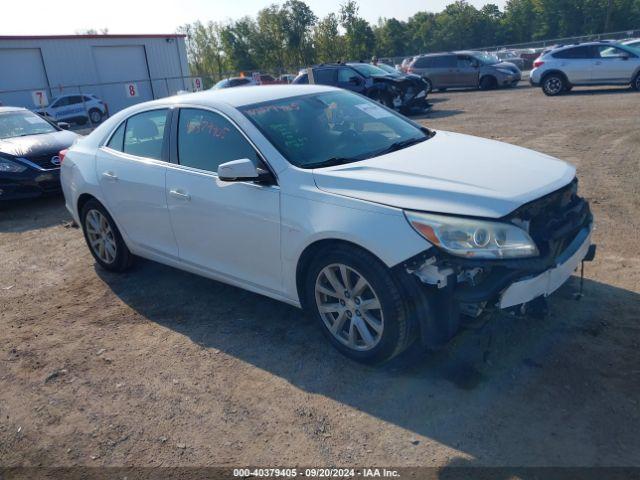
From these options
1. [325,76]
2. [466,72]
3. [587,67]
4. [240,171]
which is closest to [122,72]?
[466,72]

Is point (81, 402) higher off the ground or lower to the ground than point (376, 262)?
lower

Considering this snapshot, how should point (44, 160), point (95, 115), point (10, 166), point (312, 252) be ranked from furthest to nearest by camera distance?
point (95, 115) → point (44, 160) → point (10, 166) → point (312, 252)

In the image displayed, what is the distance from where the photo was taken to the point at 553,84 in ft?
63.6

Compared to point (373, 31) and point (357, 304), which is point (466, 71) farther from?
point (373, 31)

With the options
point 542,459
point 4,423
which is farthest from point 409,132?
point 4,423

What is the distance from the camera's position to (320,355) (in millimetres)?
3992

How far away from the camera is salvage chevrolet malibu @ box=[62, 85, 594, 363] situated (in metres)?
3.30

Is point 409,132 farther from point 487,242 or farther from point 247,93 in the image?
point 487,242

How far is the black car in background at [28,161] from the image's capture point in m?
8.76

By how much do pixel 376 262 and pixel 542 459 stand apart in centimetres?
134

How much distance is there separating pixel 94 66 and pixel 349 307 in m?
36.9

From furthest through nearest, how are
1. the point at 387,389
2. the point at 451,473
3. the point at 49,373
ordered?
the point at 49,373 < the point at 387,389 < the point at 451,473

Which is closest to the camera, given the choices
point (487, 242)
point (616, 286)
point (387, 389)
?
point (487, 242)

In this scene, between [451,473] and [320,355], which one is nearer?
[451,473]
